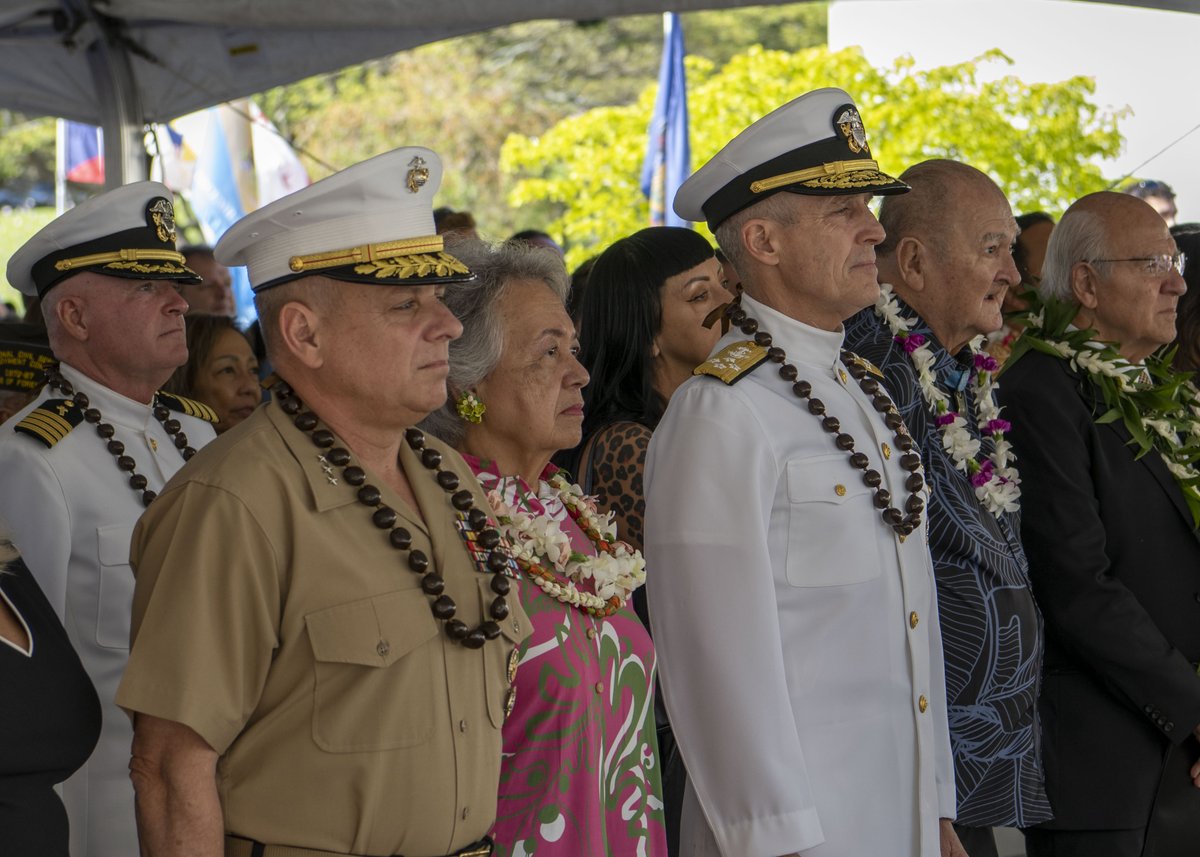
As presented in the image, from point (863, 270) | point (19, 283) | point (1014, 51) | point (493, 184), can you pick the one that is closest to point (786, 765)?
point (863, 270)

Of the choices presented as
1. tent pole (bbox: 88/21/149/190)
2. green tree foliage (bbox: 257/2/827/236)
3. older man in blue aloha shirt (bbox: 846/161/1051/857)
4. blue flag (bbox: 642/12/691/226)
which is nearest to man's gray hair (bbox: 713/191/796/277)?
older man in blue aloha shirt (bbox: 846/161/1051/857)

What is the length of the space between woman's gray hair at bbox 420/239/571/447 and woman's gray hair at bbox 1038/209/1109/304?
1880 millimetres

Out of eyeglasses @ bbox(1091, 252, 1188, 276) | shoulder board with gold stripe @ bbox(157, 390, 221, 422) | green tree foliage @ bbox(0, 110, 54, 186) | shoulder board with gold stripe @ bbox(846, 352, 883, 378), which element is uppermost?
green tree foliage @ bbox(0, 110, 54, 186)

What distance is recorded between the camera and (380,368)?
7.60 feet

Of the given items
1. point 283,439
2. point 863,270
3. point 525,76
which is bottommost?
point 283,439

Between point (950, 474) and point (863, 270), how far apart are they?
2.42 feet

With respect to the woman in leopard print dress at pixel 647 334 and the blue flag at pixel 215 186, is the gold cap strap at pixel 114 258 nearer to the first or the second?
the woman in leopard print dress at pixel 647 334

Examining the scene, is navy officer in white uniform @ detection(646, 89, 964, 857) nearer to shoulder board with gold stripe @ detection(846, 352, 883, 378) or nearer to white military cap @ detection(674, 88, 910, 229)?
white military cap @ detection(674, 88, 910, 229)

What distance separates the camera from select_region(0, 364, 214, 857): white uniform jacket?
10.6 feet

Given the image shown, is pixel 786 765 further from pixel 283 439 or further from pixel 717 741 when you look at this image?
pixel 283 439

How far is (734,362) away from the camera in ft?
9.78

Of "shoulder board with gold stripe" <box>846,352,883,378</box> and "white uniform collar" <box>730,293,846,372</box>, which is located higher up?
"white uniform collar" <box>730,293,846,372</box>

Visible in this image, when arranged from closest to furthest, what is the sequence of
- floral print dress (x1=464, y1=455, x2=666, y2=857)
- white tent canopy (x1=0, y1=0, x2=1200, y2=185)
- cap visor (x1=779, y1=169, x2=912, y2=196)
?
floral print dress (x1=464, y1=455, x2=666, y2=857)
cap visor (x1=779, y1=169, x2=912, y2=196)
white tent canopy (x1=0, y1=0, x2=1200, y2=185)

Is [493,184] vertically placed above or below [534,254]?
above
